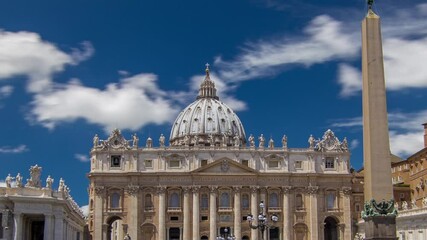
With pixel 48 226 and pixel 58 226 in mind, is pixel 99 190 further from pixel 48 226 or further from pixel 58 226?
pixel 48 226

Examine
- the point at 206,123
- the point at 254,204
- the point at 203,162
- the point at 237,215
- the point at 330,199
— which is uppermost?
the point at 206,123

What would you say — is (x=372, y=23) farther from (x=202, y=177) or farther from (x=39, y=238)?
(x=202, y=177)

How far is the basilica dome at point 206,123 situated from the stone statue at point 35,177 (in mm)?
65549

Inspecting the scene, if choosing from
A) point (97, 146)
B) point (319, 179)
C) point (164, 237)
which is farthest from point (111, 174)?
point (319, 179)

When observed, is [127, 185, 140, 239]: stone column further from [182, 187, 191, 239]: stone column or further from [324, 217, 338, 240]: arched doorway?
[324, 217, 338, 240]: arched doorway

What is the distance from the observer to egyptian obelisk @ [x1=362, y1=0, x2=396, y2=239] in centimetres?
2736

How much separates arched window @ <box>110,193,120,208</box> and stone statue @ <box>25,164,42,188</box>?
38557 mm

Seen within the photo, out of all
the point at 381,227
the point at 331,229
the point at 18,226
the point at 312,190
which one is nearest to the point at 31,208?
the point at 18,226

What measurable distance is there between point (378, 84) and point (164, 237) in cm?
6802

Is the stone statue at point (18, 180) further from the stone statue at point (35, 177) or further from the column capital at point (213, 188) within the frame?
the column capital at point (213, 188)

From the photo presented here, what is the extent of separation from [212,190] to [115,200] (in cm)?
1246

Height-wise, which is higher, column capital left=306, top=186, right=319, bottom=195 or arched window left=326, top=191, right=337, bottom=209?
column capital left=306, top=186, right=319, bottom=195

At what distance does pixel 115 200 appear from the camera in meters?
94.5

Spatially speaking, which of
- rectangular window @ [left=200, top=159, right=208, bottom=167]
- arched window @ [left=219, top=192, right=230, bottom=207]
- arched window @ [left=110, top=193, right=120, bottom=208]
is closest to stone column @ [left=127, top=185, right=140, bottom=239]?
arched window @ [left=110, top=193, right=120, bottom=208]
